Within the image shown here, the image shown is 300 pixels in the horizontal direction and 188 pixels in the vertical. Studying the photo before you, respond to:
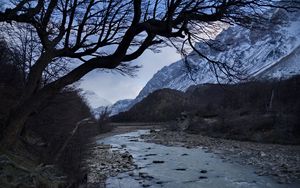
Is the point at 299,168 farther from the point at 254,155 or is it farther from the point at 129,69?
the point at 129,69

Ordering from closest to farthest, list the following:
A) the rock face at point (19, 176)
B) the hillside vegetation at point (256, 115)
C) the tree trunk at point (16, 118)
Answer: the rock face at point (19, 176) < the tree trunk at point (16, 118) < the hillside vegetation at point (256, 115)

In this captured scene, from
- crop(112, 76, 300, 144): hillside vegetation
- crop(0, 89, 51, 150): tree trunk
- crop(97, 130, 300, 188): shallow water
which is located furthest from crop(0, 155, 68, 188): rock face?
crop(97, 130, 300, 188): shallow water

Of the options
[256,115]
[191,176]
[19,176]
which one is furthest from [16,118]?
[256,115]

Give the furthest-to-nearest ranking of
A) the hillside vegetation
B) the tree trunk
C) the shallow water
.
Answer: the hillside vegetation, the shallow water, the tree trunk

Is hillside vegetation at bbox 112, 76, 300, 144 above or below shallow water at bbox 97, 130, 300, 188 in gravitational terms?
above

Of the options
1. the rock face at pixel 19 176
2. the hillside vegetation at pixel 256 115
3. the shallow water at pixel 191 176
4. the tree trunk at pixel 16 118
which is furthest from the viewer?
the hillside vegetation at pixel 256 115

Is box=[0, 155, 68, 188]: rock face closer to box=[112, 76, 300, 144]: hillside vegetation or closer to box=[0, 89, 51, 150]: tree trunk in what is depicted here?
box=[0, 89, 51, 150]: tree trunk

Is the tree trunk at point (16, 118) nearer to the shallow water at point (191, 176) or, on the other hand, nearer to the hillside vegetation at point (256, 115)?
the hillside vegetation at point (256, 115)

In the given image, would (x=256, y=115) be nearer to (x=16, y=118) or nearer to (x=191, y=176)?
(x=191, y=176)

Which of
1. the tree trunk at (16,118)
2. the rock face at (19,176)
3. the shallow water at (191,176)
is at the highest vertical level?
the tree trunk at (16,118)

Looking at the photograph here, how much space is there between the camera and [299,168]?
71.4ft

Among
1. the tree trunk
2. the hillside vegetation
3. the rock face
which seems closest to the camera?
the rock face

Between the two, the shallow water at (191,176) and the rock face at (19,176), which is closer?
the rock face at (19,176)

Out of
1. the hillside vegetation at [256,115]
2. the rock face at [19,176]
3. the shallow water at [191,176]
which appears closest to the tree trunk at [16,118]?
the rock face at [19,176]
